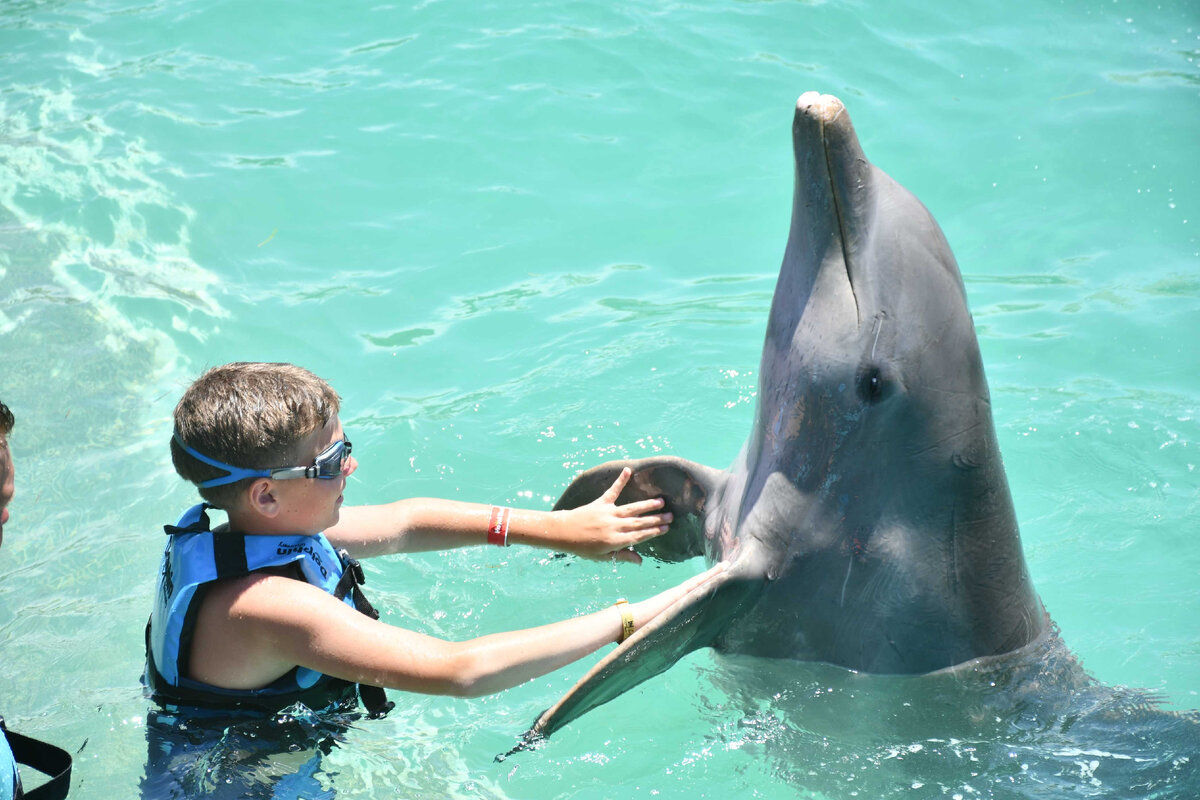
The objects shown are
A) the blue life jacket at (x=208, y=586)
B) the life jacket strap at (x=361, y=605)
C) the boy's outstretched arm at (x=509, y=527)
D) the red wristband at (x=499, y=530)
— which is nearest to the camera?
the blue life jacket at (x=208, y=586)

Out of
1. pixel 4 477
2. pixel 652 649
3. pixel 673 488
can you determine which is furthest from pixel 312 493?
pixel 673 488

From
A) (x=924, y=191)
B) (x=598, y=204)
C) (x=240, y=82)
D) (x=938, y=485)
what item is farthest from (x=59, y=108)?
(x=938, y=485)

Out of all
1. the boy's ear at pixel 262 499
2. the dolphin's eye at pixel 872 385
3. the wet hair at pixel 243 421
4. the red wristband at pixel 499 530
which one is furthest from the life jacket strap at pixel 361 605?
the dolphin's eye at pixel 872 385

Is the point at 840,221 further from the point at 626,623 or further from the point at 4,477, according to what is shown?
the point at 4,477

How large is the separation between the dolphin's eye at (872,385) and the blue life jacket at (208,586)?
6.00 feet

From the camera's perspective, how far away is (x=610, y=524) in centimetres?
452

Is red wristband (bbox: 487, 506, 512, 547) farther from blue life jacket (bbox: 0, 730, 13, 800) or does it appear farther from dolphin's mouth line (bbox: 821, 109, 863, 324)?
blue life jacket (bbox: 0, 730, 13, 800)

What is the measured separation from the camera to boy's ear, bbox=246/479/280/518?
3.51m

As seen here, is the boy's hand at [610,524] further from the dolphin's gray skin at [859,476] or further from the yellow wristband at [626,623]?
the yellow wristband at [626,623]

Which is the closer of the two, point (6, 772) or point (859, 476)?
point (6, 772)

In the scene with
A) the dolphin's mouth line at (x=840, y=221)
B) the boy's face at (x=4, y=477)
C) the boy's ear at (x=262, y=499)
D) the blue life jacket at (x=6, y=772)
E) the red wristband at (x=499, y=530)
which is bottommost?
the blue life jacket at (x=6, y=772)

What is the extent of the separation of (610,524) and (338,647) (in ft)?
4.63

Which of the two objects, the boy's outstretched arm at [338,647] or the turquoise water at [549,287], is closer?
the boy's outstretched arm at [338,647]

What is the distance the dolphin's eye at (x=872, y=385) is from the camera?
374 cm
